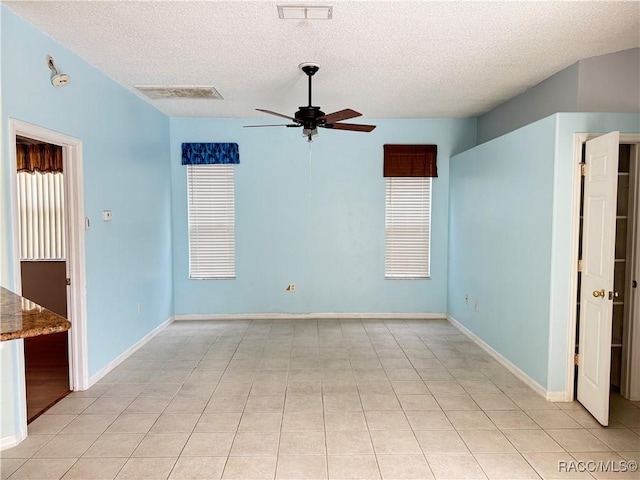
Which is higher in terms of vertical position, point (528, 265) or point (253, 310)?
point (528, 265)

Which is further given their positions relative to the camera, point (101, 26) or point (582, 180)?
point (582, 180)

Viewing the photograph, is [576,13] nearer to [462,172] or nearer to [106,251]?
[462,172]

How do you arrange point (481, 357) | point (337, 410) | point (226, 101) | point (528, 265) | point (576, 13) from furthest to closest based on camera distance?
point (226, 101) → point (481, 357) → point (528, 265) → point (337, 410) → point (576, 13)

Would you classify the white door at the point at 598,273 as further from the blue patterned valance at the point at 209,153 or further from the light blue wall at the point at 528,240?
the blue patterned valance at the point at 209,153

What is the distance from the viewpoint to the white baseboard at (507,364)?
3476mm

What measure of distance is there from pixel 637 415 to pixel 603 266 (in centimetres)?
122

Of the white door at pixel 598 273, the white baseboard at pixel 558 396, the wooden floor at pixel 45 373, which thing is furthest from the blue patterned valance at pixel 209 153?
the white baseboard at pixel 558 396

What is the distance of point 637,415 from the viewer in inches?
124

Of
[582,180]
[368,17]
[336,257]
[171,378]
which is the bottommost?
[171,378]

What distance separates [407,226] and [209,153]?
3.04 meters

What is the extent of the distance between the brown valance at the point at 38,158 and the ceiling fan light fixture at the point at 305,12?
4.24 meters

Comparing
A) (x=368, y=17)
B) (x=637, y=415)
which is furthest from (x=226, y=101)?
(x=637, y=415)

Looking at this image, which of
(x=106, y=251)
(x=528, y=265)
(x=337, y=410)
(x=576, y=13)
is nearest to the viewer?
(x=576, y=13)

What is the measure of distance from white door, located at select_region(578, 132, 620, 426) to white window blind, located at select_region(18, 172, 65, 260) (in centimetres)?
601
